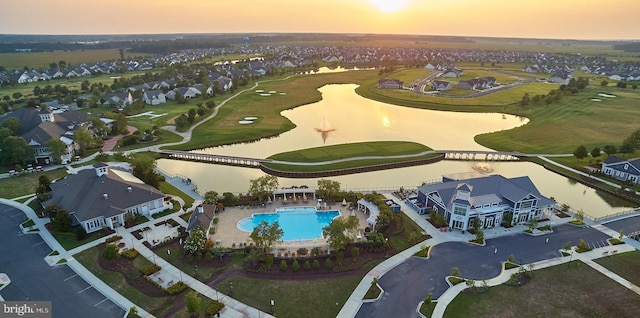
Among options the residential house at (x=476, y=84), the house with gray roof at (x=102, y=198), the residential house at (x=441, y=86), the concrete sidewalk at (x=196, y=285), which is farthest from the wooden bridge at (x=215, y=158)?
the residential house at (x=476, y=84)

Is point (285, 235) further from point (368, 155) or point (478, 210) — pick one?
point (368, 155)

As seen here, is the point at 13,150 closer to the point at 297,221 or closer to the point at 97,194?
the point at 97,194

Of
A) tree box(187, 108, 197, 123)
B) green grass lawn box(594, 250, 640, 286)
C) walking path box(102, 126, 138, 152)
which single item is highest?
tree box(187, 108, 197, 123)

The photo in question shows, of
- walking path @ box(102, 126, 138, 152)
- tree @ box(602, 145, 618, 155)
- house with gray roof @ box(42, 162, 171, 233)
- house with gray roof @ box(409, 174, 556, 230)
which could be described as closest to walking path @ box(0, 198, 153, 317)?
house with gray roof @ box(42, 162, 171, 233)

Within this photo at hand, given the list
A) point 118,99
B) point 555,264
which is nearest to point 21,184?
point 118,99

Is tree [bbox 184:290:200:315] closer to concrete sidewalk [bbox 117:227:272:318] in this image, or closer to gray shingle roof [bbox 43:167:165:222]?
concrete sidewalk [bbox 117:227:272:318]

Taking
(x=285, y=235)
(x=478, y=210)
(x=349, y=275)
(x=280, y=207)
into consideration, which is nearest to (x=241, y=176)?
(x=280, y=207)

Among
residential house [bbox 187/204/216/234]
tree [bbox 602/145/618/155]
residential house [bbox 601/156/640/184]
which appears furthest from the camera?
tree [bbox 602/145/618/155]
